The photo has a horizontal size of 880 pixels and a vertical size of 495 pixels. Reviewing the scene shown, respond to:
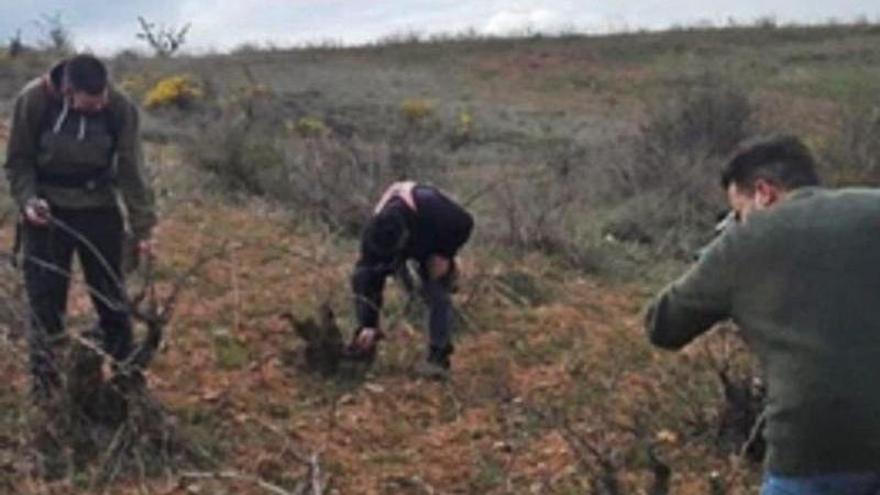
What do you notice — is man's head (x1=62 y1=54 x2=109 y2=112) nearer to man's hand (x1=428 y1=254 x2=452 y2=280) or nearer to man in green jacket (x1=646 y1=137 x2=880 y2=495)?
man's hand (x1=428 y1=254 x2=452 y2=280)

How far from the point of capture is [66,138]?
644 cm

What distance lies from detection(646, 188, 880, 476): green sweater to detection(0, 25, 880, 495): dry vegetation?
1272 millimetres

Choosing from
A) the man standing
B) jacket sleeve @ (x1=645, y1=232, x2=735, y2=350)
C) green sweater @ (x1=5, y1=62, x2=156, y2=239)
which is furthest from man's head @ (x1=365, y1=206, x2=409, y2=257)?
jacket sleeve @ (x1=645, y1=232, x2=735, y2=350)

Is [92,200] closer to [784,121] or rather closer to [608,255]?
[608,255]

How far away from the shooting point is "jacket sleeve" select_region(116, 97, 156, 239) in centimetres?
654

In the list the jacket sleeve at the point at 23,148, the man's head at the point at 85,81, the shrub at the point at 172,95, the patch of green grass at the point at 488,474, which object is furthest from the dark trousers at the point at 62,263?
the shrub at the point at 172,95

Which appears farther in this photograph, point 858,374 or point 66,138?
point 66,138

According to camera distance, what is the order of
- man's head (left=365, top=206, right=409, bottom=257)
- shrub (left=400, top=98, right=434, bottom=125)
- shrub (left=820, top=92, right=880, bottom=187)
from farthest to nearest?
shrub (left=400, top=98, right=434, bottom=125), shrub (left=820, top=92, right=880, bottom=187), man's head (left=365, top=206, right=409, bottom=257)

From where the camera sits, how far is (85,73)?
6227 mm

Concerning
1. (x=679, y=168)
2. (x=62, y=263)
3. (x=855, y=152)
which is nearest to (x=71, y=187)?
(x=62, y=263)

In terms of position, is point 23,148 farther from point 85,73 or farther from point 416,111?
point 416,111

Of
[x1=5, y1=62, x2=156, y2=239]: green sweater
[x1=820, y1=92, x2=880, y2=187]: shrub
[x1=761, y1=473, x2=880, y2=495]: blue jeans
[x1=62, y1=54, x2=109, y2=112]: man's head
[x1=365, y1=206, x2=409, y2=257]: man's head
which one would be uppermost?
[x1=62, y1=54, x2=109, y2=112]: man's head

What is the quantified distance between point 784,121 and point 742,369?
49.4 ft

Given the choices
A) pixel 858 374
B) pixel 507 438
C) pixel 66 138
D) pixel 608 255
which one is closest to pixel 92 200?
pixel 66 138
